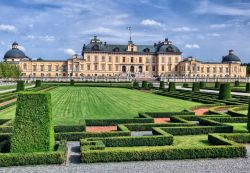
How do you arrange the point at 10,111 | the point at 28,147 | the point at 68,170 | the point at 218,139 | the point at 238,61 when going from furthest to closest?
the point at 238,61 → the point at 10,111 → the point at 218,139 → the point at 28,147 → the point at 68,170

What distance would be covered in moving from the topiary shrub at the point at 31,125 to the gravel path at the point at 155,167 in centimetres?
55

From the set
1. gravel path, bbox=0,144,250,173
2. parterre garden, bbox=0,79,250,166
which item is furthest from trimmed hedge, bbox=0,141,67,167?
gravel path, bbox=0,144,250,173

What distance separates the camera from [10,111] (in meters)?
16.4

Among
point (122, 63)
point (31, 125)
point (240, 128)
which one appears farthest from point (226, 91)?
point (122, 63)

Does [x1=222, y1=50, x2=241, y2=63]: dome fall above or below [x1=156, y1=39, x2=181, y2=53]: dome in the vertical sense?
below

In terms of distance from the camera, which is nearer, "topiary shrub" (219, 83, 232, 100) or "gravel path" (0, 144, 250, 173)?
"gravel path" (0, 144, 250, 173)

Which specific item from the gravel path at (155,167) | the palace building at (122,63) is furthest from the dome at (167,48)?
the gravel path at (155,167)

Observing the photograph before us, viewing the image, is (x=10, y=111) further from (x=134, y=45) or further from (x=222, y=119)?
(x=134, y=45)

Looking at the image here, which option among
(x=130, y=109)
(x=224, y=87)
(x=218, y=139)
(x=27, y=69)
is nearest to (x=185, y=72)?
(x=27, y=69)

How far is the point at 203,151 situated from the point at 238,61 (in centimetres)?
8105

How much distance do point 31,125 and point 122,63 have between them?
71253 millimetres

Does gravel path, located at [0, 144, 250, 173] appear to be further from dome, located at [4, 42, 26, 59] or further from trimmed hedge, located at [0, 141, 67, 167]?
dome, located at [4, 42, 26, 59]

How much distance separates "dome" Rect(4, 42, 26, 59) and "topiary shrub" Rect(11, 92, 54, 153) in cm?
7341

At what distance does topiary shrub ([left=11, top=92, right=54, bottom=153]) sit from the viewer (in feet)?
26.1
